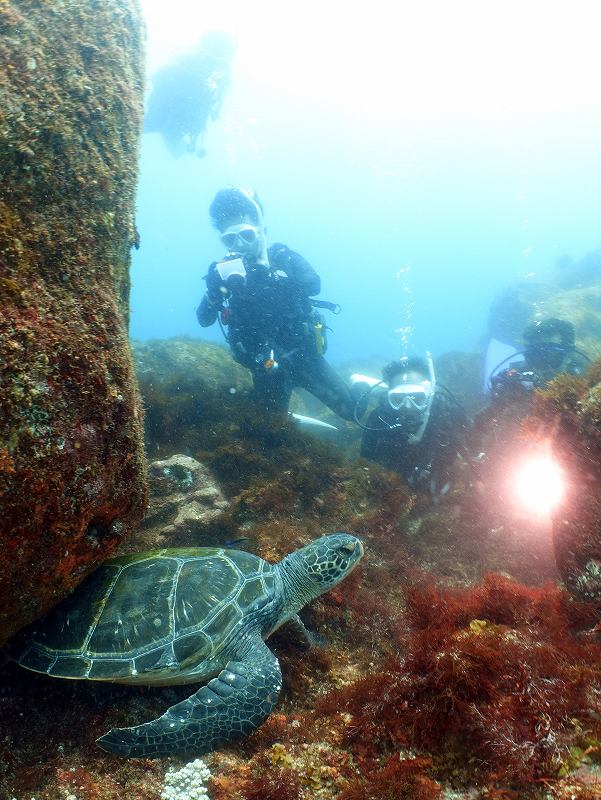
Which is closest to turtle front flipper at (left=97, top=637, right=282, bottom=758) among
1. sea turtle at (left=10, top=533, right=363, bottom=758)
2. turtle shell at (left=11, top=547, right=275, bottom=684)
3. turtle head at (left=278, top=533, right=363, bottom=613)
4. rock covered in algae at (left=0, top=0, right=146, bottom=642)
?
sea turtle at (left=10, top=533, right=363, bottom=758)

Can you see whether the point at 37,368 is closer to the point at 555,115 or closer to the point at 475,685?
the point at 475,685

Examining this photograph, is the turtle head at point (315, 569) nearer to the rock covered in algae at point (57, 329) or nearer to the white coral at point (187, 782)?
the white coral at point (187, 782)

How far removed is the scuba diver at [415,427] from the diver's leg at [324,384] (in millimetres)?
1848

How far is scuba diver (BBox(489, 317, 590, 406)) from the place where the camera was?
24.7 ft

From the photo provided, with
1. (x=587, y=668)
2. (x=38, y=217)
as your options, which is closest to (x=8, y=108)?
(x=38, y=217)

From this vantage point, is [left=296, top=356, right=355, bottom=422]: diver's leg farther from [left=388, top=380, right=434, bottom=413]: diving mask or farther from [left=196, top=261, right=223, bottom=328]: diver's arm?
[left=196, top=261, right=223, bottom=328]: diver's arm

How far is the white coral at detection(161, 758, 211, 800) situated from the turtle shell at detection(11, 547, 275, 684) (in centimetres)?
61

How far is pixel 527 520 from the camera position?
5676 mm

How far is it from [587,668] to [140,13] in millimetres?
8186

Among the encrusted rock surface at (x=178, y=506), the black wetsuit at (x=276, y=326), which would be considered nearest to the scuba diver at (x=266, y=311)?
the black wetsuit at (x=276, y=326)

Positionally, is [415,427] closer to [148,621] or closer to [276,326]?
[276,326]

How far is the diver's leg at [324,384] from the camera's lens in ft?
33.6

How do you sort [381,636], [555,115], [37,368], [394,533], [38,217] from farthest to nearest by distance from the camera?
[555,115]
[394,533]
[381,636]
[38,217]
[37,368]

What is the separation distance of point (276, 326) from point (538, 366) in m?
6.18
